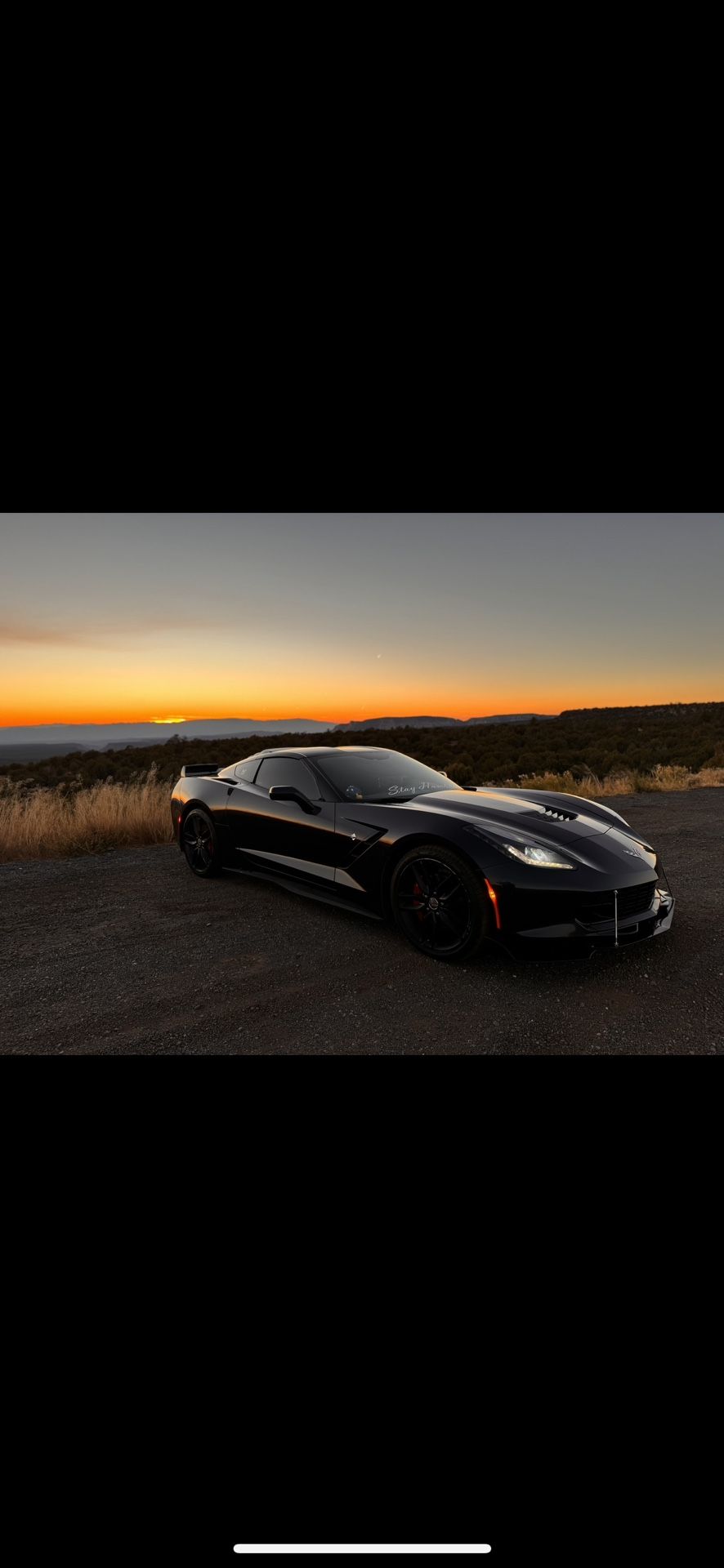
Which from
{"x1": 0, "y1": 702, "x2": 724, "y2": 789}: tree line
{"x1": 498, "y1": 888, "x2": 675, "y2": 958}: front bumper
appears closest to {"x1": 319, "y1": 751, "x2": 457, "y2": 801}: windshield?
{"x1": 498, "y1": 888, "x2": 675, "y2": 958}: front bumper

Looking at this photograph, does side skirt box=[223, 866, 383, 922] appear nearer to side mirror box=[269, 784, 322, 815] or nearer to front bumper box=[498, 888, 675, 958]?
side mirror box=[269, 784, 322, 815]

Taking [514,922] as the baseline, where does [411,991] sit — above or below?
below

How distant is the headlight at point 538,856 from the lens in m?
2.78

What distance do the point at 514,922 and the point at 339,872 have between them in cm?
119

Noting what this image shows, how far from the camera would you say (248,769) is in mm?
4457

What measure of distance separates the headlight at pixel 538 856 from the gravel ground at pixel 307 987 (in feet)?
1.81

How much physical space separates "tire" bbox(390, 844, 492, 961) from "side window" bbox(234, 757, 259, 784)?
1.67 meters

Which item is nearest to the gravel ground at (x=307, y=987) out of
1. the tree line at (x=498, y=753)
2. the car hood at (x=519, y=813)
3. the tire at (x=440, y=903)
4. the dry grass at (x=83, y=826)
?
the tire at (x=440, y=903)

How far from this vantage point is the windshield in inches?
146

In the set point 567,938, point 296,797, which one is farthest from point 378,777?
point 567,938

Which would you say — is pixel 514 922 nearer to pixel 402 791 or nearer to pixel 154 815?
pixel 402 791
